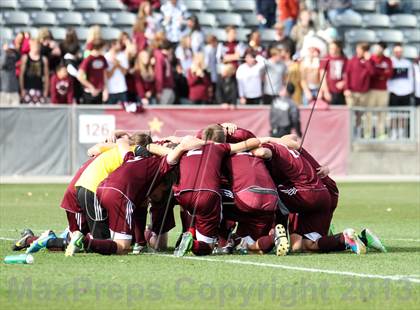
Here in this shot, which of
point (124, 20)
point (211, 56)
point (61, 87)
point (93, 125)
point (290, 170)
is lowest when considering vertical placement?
point (93, 125)

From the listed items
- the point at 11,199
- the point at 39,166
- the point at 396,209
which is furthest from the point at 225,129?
the point at 39,166

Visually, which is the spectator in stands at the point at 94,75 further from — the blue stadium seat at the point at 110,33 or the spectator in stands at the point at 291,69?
the spectator in stands at the point at 291,69

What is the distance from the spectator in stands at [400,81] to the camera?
28.6m

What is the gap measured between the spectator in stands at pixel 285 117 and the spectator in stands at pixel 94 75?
355cm

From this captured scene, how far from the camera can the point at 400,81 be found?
2875cm

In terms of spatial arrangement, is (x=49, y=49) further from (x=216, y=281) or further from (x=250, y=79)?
(x=216, y=281)

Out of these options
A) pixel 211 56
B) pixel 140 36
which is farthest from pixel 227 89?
pixel 140 36

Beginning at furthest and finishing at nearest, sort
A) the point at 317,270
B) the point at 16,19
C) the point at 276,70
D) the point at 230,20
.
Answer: the point at 230,20, the point at 16,19, the point at 276,70, the point at 317,270

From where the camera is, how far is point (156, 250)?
513 inches

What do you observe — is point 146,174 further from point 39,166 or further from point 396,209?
point 39,166

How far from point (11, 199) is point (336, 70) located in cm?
908

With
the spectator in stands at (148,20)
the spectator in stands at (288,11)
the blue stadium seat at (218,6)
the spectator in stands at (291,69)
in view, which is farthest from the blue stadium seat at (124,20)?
the spectator in stands at (291,69)

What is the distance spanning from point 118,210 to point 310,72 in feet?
50.3

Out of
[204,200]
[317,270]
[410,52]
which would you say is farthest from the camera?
[410,52]
